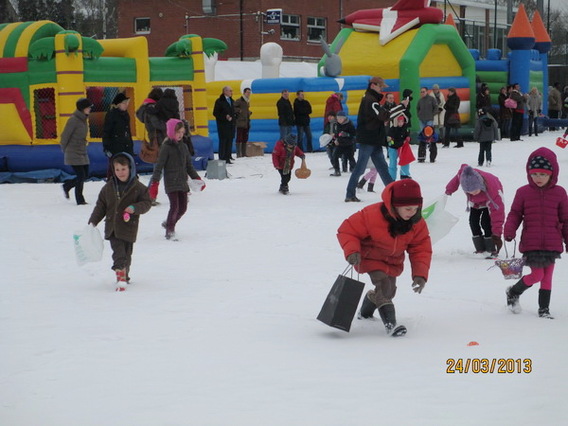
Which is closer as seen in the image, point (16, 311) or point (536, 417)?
A: point (536, 417)

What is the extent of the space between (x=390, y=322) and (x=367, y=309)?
515 mm

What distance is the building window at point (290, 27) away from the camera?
153 feet

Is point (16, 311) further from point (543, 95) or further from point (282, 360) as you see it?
point (543, 95)

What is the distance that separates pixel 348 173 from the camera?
18078 millimetres

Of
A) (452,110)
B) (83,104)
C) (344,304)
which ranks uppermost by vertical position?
Result: (83,104)

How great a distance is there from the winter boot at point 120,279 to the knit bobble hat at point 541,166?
3.45 metres

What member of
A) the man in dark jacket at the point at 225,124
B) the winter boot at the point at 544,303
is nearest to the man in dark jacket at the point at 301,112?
the man in dark jacket at the point at 225,124

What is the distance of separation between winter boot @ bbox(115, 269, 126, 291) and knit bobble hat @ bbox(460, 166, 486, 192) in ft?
10.5

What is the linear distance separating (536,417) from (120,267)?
14.5 ft

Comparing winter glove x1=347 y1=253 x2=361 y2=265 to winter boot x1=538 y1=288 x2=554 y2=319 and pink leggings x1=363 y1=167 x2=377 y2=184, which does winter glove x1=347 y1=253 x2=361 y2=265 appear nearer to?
winter boot x1=538 y1=288 x2=554 y2=319

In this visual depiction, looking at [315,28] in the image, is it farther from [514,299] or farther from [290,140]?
[514,299]

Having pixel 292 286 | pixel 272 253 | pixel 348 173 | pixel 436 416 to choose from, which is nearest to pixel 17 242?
pixel 272 253
